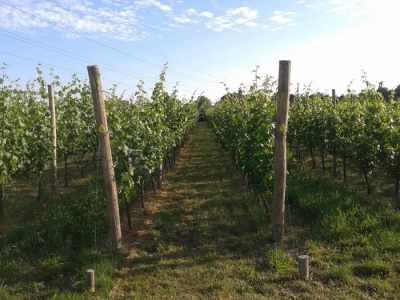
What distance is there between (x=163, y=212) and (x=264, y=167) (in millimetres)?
2428

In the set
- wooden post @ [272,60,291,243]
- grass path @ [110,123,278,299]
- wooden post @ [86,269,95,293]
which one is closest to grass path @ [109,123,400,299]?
grass path @ [110,123,278,299]

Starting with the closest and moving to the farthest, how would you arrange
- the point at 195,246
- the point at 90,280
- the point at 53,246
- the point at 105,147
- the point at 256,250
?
the point at 90,280
the point at 105,147
the point at 256,250
the point at 195,246
the point at 53,246

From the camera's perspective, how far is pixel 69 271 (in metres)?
4.47

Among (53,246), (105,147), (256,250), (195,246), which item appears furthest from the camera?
(53,246)

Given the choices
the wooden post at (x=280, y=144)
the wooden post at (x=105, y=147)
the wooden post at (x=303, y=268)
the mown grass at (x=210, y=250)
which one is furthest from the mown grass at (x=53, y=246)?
the wooden post at (x=280, y=144)

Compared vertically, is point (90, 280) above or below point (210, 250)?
below

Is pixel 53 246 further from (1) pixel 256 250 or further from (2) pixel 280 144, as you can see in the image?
(2) pixel 280 144

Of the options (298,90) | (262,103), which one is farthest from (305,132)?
(262,103)

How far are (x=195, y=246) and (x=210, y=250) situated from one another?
289 mm

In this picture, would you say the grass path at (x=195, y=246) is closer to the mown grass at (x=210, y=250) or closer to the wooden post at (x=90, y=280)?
the mown grass at (x=210, y=250)

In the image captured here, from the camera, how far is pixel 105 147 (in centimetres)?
467

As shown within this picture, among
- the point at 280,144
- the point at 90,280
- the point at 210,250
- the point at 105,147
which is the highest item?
the point at 280,144

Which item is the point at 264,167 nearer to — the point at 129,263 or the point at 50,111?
the point at 129,263

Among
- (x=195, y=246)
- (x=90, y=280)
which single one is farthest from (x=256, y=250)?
(x=90, y=280)
